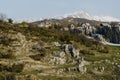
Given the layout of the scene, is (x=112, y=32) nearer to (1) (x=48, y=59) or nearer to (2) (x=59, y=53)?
(2) (x=59, y=53)

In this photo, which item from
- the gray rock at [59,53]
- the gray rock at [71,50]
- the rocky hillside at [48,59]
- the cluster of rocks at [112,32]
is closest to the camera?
the rocky hillside at [48,59]

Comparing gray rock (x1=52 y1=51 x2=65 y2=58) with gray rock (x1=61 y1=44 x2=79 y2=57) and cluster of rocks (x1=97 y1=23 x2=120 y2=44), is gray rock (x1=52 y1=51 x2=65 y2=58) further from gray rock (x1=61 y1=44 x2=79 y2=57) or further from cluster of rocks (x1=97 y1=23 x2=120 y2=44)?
cluster of rocks (x1=97 y1=23 x2=120 y2=44)

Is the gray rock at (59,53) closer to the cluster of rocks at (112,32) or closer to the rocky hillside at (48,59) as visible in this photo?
the rocky hillside at (48,59)

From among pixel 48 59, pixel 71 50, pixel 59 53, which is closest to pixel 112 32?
pixel 71 50

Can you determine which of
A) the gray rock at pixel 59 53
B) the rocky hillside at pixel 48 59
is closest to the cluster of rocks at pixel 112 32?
the rocky hillside at pixel 48 59

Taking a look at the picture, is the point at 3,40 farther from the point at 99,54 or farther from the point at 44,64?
the point at 99,54

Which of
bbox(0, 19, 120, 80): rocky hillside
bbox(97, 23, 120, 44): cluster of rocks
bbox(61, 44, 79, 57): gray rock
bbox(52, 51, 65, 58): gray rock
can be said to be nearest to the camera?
bbox(0, 19, 120, 80): rocky hillside

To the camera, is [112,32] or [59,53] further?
[112,32]

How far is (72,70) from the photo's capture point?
182 ft

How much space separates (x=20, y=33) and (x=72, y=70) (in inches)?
711

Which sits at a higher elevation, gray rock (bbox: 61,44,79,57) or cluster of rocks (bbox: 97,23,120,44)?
gray rock (bbox: 61,44,79,57)

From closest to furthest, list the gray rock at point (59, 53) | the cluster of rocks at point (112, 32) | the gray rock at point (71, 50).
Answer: the gray rock at point (59, 53) → the gray rock at point (71, 50) → the cluster of rocks at point (112, 32)

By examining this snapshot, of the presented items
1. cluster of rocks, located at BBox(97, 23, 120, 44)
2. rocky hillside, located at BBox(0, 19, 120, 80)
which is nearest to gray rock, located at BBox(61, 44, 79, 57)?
rocky hillside, located at BBox(0, 19, 120, 80)

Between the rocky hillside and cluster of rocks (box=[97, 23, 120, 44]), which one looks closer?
the rocky hillside
